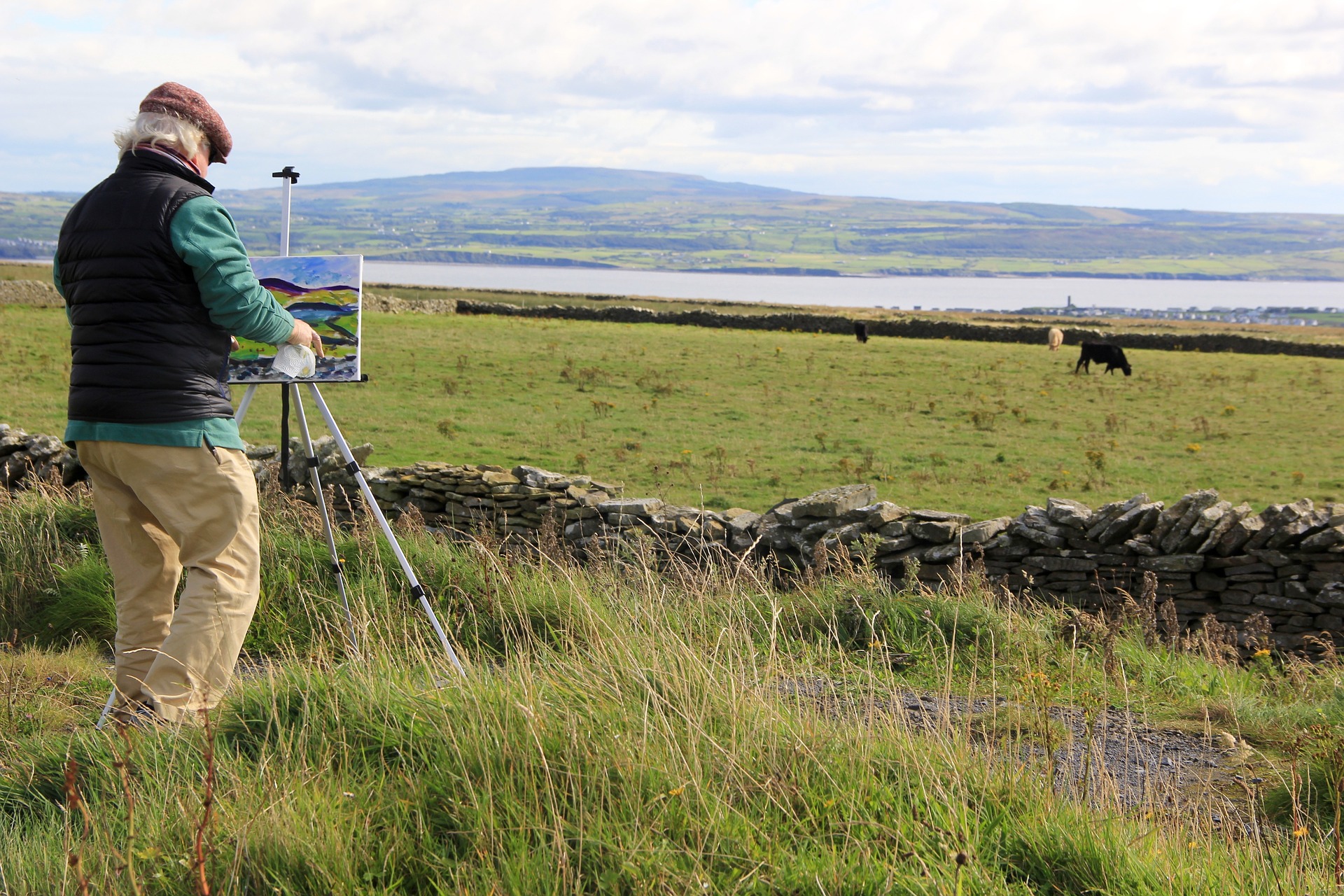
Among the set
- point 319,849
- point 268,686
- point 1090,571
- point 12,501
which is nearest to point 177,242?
point 268,686

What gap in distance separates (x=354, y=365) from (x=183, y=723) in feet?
7.90

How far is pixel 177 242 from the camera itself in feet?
12.6

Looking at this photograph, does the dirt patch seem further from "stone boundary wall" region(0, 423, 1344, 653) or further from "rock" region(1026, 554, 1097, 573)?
"rock" region(1026, 554, 1097, 573)

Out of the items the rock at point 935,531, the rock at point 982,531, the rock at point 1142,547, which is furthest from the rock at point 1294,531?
the rock at point 935,531

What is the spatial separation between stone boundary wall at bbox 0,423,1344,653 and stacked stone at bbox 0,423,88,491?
2.37 feet

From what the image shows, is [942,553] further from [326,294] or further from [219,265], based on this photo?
[219,265]

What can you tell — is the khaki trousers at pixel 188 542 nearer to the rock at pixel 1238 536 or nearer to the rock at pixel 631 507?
the rock at pixel 631 507

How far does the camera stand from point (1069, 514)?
8.91m

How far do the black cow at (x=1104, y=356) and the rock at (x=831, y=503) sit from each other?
70.3ft

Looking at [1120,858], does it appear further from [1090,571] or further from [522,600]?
[1090,571]

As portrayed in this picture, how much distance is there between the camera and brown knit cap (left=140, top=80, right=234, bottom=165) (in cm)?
401

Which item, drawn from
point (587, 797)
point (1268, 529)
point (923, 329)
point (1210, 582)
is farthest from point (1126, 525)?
point (923, 329)

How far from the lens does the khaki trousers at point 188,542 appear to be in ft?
13.1

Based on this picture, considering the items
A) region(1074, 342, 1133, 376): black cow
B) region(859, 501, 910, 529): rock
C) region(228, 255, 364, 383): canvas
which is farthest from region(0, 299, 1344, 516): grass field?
Result: region(228, 255, 364, 383): canvas
